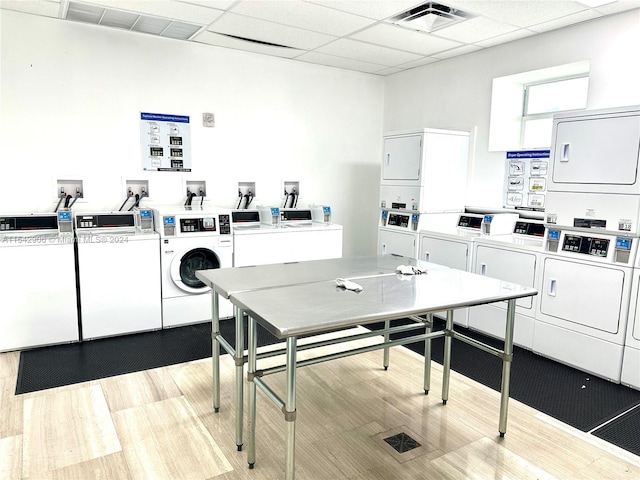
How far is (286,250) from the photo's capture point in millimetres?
4988

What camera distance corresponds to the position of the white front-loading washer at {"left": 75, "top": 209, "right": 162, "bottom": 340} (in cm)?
400

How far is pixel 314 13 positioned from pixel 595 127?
99.2 inches

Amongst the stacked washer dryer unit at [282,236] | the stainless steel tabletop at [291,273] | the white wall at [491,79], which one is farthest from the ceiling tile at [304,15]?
the stainless steel tabletop at [291,273]

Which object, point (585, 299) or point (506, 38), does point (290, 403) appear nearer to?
point (585, 299)

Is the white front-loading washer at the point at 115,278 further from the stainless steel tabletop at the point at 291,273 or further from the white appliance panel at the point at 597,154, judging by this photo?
the white appliance panel at the point at 597,154

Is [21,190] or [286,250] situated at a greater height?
[21,190]

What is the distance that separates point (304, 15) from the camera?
4.07 metres

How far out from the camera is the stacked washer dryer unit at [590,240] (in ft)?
11.0

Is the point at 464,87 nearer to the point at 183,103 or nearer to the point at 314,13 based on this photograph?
the point at 314,13

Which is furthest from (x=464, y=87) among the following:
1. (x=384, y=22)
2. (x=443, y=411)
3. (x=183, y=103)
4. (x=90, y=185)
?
(x=90, y=185)

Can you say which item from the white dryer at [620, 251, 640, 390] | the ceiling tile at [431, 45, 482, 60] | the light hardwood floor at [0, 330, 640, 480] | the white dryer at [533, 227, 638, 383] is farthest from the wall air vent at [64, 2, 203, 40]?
the white dryer at [620, 251, 640, 390]

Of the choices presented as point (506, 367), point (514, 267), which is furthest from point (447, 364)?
point (514, 267)

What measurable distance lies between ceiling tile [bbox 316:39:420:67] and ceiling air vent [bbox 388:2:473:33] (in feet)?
2.52

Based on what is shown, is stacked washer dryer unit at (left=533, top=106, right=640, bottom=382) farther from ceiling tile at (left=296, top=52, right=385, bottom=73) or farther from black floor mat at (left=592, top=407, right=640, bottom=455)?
ceiling tile at (left=296, top=52, right=385, bottom=73)
